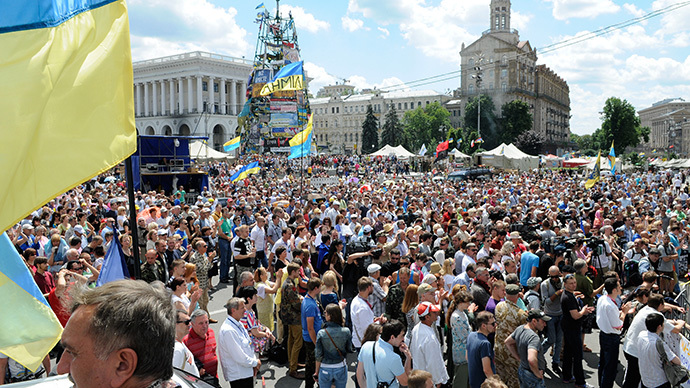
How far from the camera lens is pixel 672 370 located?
5.56 meters

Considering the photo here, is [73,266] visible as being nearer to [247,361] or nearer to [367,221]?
[247,361]

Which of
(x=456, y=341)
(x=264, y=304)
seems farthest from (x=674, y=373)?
(x=264, y=304)

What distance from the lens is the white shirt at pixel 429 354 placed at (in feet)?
17.9

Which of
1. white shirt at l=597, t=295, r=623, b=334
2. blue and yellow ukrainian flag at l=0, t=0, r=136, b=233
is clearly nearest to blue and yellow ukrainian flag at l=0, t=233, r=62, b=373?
blue and yellow ukrainian flag at l=0, t=0, r=136, b=233

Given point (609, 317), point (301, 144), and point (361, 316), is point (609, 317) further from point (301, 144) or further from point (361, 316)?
point (301, 144)

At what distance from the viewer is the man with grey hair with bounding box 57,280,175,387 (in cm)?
171

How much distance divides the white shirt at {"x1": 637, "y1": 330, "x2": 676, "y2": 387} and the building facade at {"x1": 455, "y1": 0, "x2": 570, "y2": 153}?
8588 centimetres

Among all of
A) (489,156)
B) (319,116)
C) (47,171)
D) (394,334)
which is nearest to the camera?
(47,171)

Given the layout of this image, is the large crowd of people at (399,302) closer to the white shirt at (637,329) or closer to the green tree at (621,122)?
the white shirt at (637,329)

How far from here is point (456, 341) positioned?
19.5 feet

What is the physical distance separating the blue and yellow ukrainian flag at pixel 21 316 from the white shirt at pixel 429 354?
3544 millimetres

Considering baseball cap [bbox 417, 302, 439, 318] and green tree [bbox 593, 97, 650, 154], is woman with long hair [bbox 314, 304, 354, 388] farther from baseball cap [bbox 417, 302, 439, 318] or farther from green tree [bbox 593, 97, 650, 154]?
green tree [bbox 593, 97, 650, 154]

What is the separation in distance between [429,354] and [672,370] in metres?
2.72

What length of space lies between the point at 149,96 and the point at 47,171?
345ft
